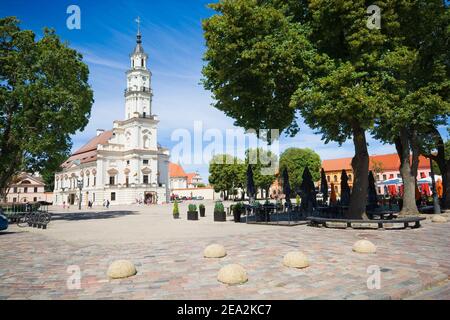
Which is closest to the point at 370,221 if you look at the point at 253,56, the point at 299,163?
the point at 253,56

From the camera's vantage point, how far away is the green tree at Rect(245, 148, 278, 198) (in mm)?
64438

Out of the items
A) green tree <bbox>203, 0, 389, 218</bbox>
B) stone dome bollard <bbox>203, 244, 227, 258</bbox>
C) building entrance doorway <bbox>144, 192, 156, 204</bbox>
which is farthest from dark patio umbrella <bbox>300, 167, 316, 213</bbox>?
building entrance doorway <bbox>144, 192, 156, 204</bbox>

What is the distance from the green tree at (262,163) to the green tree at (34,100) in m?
42.4

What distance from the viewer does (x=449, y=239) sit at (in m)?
11.9

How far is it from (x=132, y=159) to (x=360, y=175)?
2451 inches

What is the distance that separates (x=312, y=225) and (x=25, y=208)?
27.5m

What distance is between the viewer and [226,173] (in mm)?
73062

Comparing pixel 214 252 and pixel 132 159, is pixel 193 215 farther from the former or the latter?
pixel 132 159

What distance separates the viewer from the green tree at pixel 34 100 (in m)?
22.8

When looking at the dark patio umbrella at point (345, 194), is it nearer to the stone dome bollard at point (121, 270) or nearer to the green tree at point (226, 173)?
the stone dome bollard at point (121, 270)

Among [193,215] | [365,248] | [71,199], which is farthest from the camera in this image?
[71,199]

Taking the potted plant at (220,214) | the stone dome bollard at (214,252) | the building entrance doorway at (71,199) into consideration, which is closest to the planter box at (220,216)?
the potted plant at (220,214)

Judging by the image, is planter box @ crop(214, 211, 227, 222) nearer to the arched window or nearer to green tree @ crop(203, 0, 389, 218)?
green tree @ crop(203, 0, 389, 218)
